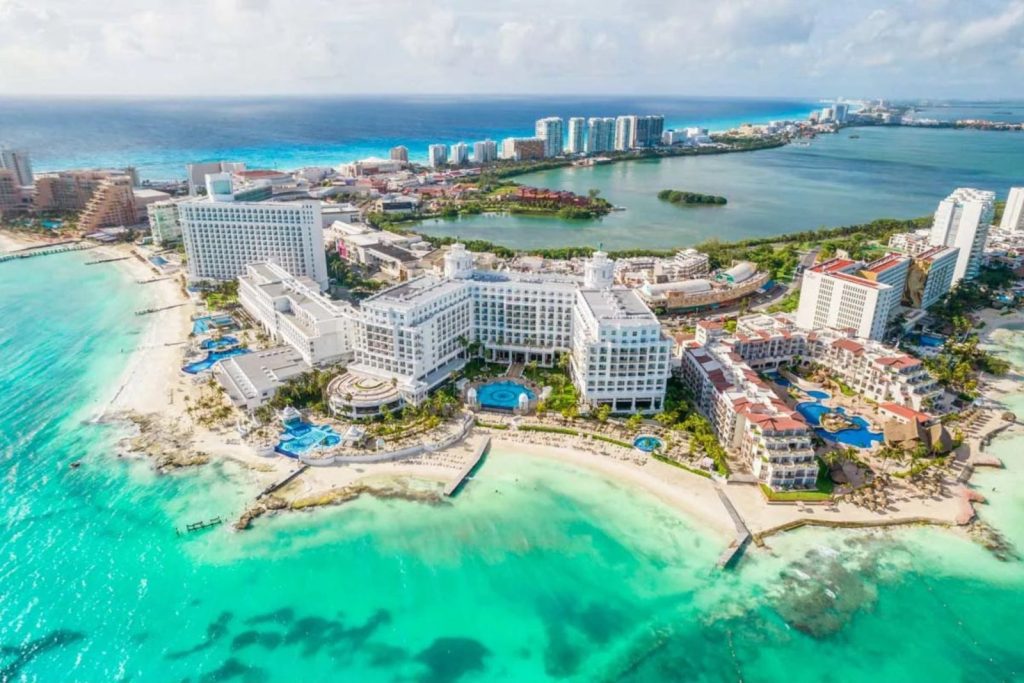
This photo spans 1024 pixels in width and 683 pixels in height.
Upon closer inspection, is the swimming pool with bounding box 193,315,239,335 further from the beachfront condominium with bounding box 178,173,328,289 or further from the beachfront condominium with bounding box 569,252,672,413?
the beachfront condominium with bounding box 569,252,672,413

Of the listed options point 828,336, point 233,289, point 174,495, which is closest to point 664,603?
point 174,495

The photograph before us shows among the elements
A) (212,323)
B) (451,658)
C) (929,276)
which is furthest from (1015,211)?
(212,323)

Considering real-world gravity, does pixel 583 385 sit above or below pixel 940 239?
below

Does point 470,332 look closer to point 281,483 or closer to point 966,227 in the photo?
point 281,483

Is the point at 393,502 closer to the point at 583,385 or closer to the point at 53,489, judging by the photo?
the point at 583,385

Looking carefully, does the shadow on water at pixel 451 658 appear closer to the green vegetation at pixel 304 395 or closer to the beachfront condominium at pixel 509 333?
the beachfront condominium at pixel 509 333

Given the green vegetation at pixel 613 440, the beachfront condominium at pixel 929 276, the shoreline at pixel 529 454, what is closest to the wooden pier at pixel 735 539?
the shoreline at pixel 529 454
